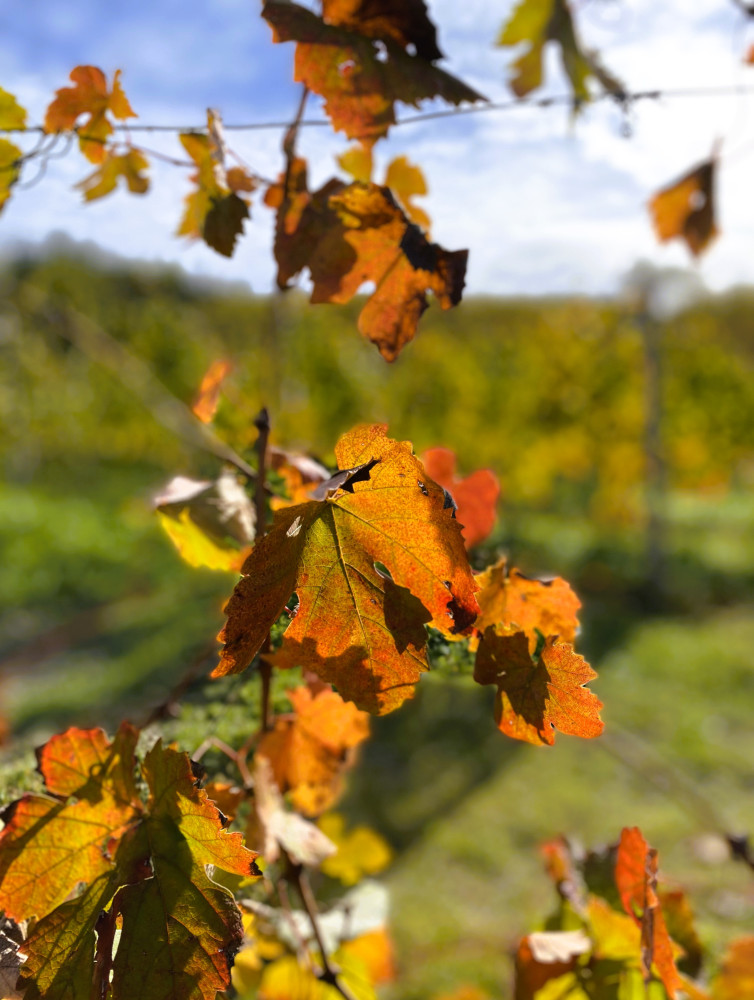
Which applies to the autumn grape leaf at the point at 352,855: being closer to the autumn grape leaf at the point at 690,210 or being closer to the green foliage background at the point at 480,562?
the green foliage background at the point at 480,562

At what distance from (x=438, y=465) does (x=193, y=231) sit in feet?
0.81

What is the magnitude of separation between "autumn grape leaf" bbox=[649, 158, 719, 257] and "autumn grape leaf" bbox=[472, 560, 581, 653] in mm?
740

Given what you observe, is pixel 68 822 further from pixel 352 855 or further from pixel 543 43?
pixel 543 43

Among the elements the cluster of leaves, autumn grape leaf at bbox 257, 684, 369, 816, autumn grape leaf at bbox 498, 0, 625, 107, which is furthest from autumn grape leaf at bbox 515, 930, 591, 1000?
autumn grape leaf at bbox 498, 0, 625, 107

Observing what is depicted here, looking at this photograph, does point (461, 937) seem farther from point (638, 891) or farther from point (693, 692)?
point (693, 692)

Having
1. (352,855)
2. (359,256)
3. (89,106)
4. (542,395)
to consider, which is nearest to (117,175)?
(89,106)

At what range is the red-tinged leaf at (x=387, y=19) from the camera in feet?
1.50

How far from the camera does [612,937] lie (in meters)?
0.53

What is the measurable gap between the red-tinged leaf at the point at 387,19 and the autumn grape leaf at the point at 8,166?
0.20m

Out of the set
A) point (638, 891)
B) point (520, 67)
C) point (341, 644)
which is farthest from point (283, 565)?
point (520, 67)

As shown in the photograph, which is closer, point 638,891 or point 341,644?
point 341,644

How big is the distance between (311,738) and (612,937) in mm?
243

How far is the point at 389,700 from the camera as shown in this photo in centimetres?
35

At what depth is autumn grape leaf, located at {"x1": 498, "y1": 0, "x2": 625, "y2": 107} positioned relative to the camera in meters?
0.80
